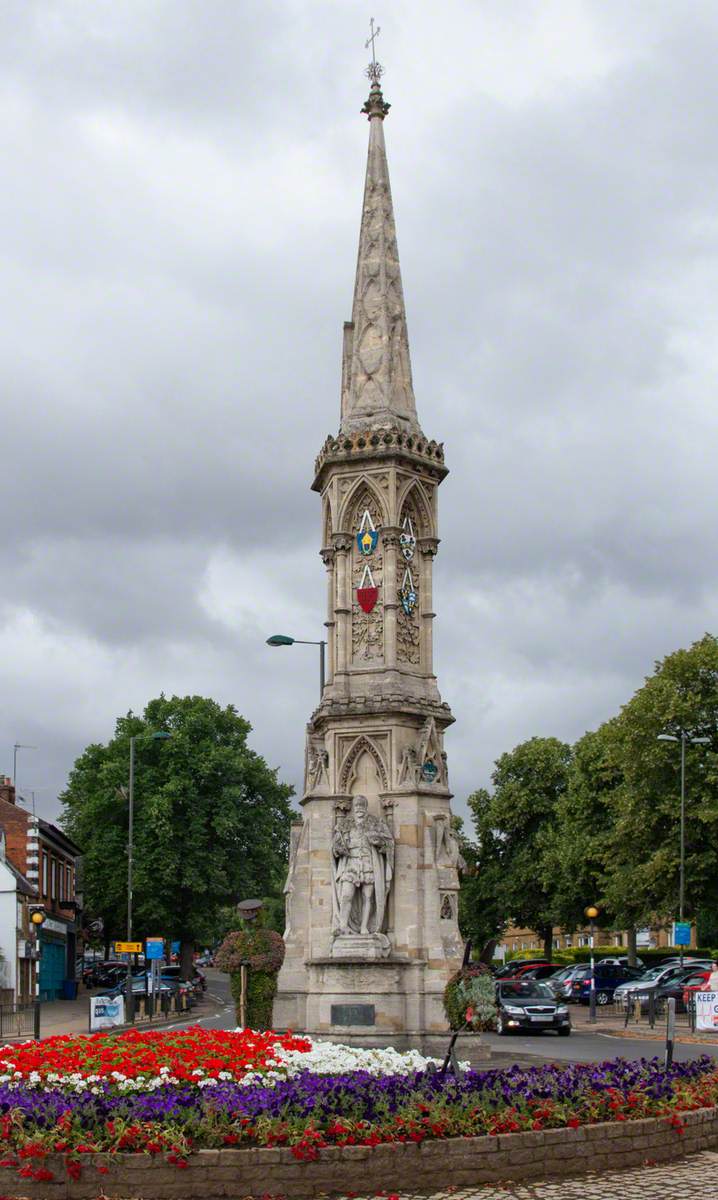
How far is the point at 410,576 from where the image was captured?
28172 mm

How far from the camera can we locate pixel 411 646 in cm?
2781

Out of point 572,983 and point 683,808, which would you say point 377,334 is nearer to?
point 683,808

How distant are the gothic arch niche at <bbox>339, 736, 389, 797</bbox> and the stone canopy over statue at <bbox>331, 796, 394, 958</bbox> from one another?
819 millimetres

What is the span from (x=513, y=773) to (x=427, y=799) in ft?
148

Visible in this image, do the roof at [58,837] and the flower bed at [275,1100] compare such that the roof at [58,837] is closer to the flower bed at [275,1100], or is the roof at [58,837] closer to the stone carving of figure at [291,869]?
the stone carving of figure at [291,869]

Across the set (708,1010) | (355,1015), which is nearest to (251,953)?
(355,1015)

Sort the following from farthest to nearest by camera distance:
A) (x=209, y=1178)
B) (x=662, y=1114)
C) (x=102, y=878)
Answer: (x=102, y=878)
(x=662, y=1114)
(x=209, y=1178)

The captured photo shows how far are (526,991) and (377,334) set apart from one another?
57.5ft

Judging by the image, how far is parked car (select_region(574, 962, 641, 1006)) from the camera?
161 feet

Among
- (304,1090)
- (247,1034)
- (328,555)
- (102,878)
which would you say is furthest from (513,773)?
(304,1090)

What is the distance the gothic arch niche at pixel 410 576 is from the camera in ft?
90.8

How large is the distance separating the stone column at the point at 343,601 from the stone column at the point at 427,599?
147 centimetres

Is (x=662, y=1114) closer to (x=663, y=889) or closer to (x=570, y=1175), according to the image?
(x=570, y=1175)

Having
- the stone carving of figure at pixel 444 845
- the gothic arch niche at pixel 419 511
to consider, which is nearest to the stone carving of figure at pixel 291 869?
the stone carving of figure at pixel 444 845
